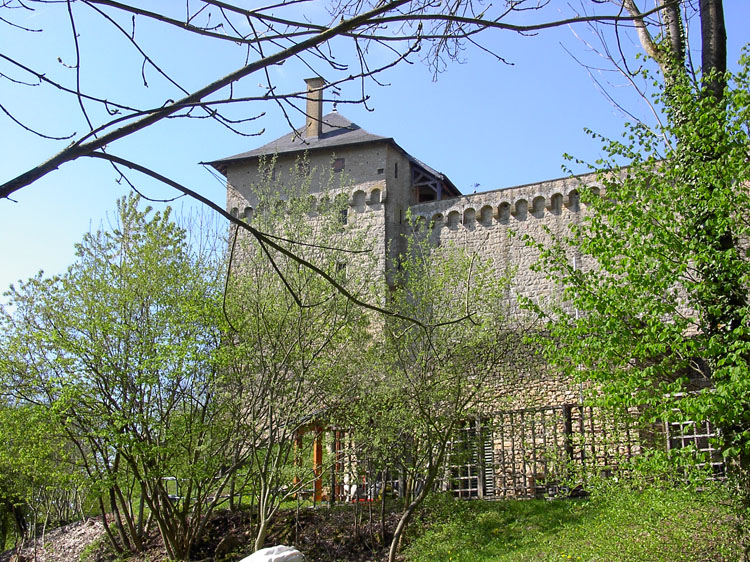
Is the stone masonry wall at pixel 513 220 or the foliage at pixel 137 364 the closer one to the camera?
the foliage at pixel 137 364

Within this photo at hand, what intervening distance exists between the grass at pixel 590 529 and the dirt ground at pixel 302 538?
88 cm

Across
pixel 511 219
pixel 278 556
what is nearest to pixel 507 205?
pixel 511 219

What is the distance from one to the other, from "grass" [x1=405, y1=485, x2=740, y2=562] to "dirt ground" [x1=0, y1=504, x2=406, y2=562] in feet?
2.89

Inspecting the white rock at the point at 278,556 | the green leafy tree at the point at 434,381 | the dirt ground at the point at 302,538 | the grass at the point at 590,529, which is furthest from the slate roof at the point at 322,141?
the white rock at the point at 278,556

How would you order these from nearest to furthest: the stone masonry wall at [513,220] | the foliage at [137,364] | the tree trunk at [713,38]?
the tree trunk at [713,38] → the foliage at [137,364] → the stone masonry wall at [513,220]

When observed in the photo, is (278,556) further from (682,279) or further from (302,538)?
(302,538)

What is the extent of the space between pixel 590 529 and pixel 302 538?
15.9 feet

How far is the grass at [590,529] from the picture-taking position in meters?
6.87

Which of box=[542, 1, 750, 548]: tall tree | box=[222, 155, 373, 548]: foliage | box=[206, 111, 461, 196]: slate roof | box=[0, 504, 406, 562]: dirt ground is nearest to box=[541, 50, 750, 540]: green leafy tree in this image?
box=[542, 1, 750, 548]: tall tree

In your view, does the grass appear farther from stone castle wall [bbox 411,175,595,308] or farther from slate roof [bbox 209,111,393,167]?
slate roof [bbox 209,111,393,167]

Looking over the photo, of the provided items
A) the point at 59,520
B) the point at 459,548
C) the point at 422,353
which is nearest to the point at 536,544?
the point at 459,548

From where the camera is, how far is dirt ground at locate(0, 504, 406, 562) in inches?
442

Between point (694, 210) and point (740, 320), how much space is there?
1.19 m

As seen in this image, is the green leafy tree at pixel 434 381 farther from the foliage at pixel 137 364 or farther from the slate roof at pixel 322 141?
the slate roof at pixel 322 141
